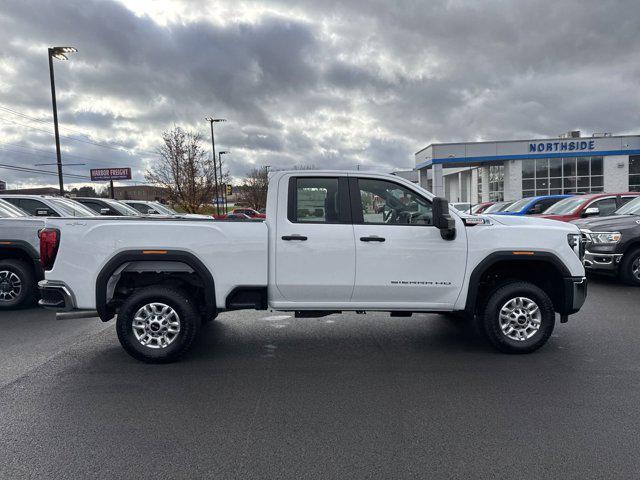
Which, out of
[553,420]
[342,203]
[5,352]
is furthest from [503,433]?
[5,352]

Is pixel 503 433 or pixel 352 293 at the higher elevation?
pixel 352 293

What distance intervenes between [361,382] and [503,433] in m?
1.37

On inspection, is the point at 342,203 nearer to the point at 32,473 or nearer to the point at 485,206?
the point at 32,473

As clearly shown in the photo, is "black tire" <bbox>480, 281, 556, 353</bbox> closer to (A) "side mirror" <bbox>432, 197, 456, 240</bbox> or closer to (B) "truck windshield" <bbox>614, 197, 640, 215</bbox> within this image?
(A) "side mirror" <bbox>432, 197, 456, 240</bbox>

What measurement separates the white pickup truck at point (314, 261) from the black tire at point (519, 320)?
0.04 ft

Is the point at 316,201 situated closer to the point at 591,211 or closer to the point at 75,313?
the point at 75,313

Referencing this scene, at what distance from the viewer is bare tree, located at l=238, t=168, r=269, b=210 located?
6019 centimetres

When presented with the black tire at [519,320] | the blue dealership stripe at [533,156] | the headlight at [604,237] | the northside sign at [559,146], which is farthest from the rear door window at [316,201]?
the northside sign at [559,146]

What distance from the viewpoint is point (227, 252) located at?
16.3 ft

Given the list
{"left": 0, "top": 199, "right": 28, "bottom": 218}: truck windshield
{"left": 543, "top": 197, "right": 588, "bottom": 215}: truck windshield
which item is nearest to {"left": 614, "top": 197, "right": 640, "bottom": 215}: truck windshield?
{"left": 543, "top": 197, "right": 588, "bottom": 215}: truck windshield

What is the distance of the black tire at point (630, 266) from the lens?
906 centimetres

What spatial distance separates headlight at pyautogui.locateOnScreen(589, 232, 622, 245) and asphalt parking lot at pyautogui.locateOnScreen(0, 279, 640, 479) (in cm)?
328

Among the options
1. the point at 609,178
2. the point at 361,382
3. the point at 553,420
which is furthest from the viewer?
the point at 609,178

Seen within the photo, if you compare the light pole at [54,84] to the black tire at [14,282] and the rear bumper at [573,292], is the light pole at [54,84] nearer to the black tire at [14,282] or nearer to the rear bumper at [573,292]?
the black tire at [14,282]
